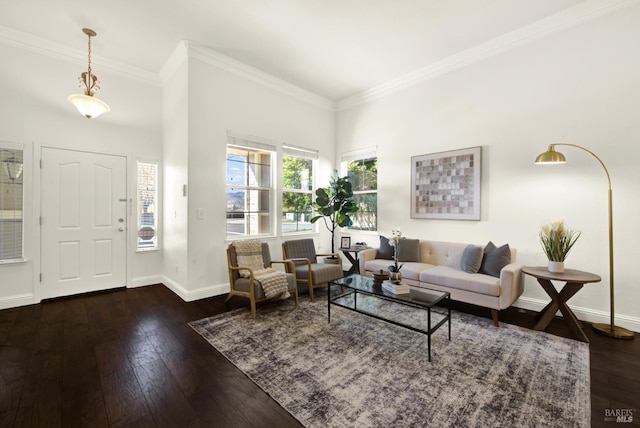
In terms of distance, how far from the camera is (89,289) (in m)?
4.07

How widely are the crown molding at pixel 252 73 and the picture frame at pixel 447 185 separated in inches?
87.4

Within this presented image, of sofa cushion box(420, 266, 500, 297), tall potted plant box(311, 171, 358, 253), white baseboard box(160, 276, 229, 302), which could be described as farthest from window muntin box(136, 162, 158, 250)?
sofa cushion box(420, 266, 500, 297)

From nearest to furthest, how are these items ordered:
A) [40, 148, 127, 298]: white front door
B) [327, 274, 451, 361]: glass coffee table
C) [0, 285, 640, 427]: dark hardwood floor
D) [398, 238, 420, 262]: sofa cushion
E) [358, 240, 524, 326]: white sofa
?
[0, 285, 640, 427]: dark hardwood floor, [327, 274, 451, 361]: glass coffee table, [358, 240, 524, 326]: white sofa, [40, 148, 127, 298]: white front door, [398, 238, 420, 262]: sofa cushion

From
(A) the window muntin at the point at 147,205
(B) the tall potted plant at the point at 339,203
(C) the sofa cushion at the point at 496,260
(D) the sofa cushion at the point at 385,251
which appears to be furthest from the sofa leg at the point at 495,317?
(A) the window muntin at the point at 147,205

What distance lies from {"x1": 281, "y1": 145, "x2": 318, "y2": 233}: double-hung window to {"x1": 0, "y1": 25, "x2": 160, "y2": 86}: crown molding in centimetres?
245

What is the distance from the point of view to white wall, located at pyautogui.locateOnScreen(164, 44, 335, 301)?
383 centimetres

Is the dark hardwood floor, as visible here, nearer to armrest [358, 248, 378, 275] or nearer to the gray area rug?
the gray area rug

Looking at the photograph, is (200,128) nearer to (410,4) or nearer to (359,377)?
(410,4)

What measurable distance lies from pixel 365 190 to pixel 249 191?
2.14 meters

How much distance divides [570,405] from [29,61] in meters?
6.35

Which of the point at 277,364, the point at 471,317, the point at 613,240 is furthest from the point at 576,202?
the point at 277,364

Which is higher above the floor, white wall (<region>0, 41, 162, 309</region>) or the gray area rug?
white wall (<region>0, 41, 162, 309</region>)

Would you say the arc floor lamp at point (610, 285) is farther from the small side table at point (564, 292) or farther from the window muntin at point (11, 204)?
the window muntin at point (11, 204)

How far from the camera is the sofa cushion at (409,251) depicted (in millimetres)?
4129
